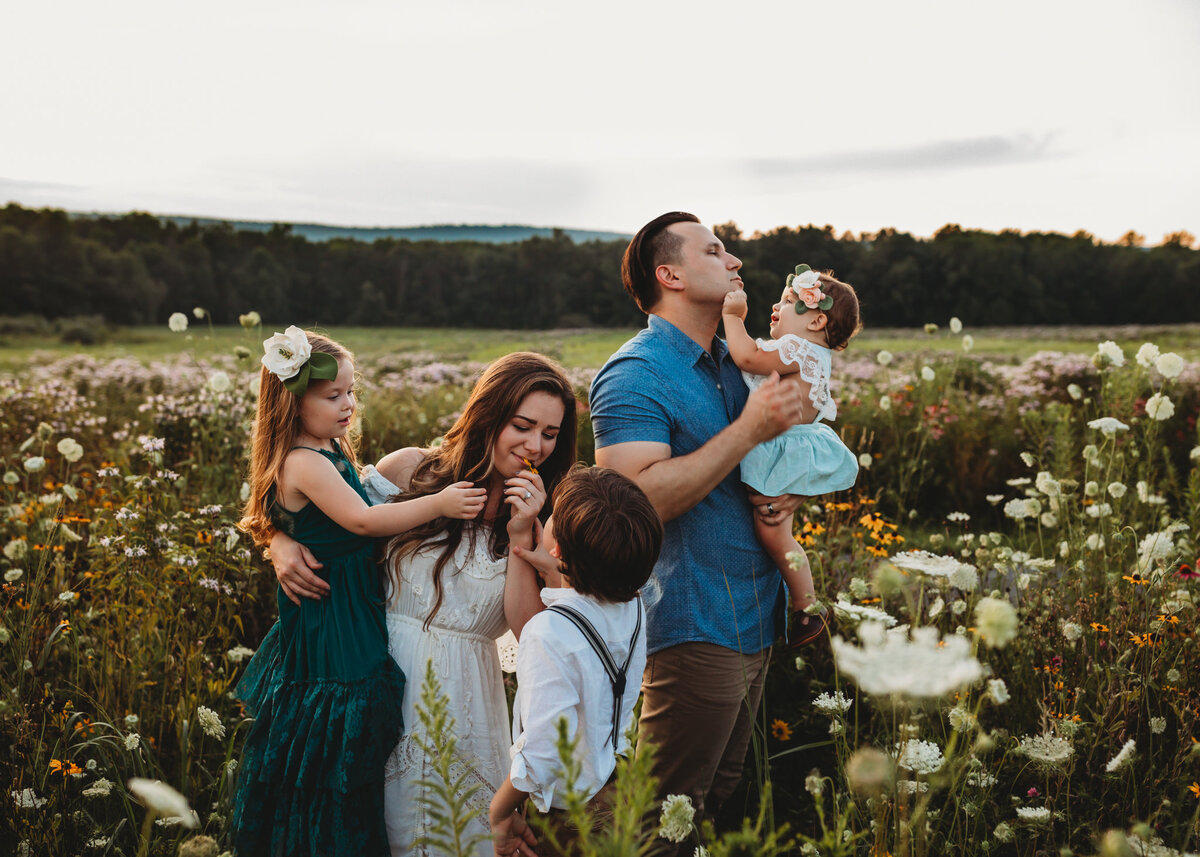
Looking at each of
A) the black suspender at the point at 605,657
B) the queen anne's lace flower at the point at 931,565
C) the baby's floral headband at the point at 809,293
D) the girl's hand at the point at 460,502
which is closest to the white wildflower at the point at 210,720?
the girl's hand at the point at 460,502

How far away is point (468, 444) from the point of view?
2492 mm

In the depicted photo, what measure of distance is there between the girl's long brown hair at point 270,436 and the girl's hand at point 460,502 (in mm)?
549

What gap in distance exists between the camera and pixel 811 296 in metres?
2.90

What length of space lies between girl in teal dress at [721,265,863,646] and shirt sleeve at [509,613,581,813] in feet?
2.95

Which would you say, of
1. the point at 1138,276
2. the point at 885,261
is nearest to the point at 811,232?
the point at 885,261

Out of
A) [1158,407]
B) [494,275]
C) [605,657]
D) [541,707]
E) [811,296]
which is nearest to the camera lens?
[541,707]

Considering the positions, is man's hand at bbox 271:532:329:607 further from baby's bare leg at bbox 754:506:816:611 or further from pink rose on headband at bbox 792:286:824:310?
pink rose on headband at bbox 792:286:824:310

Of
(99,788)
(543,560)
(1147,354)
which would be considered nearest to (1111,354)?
(1147,354)

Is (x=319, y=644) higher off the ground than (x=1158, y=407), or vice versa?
(x=1158, y=407)

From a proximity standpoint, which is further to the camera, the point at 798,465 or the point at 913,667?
the point at 798,465

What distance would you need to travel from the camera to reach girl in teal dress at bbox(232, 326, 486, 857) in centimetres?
218

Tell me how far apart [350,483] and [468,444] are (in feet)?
1.24

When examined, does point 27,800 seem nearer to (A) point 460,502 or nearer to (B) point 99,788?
(B) point 99,788

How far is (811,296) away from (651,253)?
0.64m
